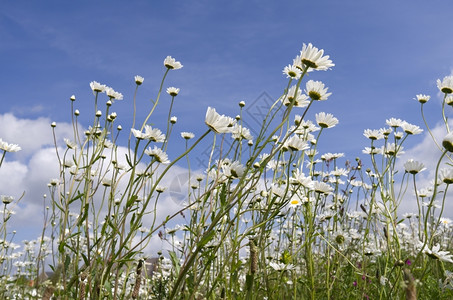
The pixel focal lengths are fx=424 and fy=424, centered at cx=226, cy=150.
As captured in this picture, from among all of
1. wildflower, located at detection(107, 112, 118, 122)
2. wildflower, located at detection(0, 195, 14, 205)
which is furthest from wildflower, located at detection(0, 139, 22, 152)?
wildflower, located at detection(0, 195, 14, 205)

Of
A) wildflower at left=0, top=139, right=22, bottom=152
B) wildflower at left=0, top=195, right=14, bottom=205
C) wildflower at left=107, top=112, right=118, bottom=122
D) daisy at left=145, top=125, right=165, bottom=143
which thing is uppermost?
wildflower at left=107, top=112, right=118, bottom=122

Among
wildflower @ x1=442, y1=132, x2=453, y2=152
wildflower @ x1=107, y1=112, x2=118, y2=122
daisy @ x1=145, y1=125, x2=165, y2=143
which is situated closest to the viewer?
wildflower @ x1=442, y1=132, x2=453, y2=152

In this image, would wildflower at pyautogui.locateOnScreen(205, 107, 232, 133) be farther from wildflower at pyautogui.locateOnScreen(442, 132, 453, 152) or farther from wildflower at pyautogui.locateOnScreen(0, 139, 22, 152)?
wildflower at pyautogui.locateOnScreen(0, 139, 22, 152)

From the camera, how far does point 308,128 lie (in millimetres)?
3000

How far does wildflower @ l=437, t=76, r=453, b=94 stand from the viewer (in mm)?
2717

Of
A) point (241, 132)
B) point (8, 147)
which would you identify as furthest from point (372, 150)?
point (8, 147)

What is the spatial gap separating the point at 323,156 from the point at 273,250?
113cm

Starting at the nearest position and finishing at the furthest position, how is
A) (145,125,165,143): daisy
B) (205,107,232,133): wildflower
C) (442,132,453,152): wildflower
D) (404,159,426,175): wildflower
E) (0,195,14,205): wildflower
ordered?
(205,107,232,133): wildflower
(442,132,453,152): wildflower
(145,125,165,143): daisy
(404,159,426,175): wildflower
(0,195,14,205): wildflower

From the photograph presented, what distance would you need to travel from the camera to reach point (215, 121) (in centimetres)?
172

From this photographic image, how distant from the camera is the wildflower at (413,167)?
2.66 meters

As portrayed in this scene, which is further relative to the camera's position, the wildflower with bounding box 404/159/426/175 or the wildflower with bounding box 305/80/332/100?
the wildflower with bounding box 404/159/426/175

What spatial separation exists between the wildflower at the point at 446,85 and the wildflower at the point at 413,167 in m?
0.53

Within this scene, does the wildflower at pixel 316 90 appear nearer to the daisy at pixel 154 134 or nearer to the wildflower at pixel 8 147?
the daisy at pixel 154 134

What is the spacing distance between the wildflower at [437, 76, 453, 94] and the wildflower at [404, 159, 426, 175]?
533 mm
